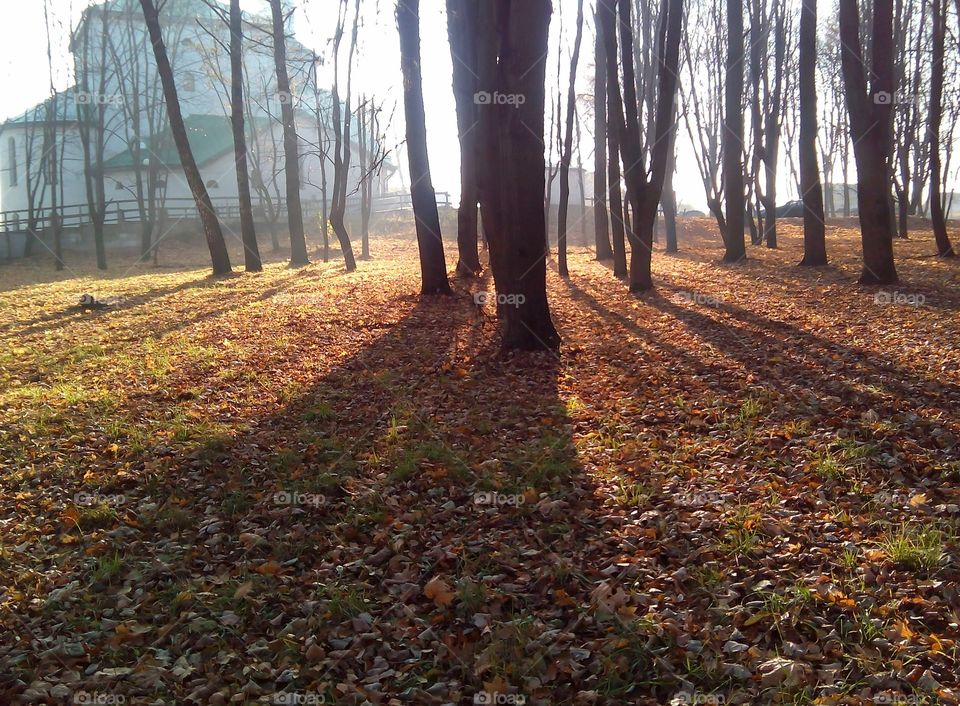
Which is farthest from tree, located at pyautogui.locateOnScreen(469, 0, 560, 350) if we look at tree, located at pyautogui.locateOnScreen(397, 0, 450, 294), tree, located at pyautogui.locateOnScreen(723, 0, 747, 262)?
tree, located at pyautogui.locateOnScreen(723, 0, 747, 262)

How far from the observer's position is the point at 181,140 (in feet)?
62.3

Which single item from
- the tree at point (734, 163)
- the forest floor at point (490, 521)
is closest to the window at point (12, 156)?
the forest floor at point (490, 521)

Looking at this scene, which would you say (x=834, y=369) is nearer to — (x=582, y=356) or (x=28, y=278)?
(x=582, y=356)

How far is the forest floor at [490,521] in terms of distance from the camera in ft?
11.9

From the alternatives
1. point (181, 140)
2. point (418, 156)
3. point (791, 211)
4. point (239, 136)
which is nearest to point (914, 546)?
point (418, 156)

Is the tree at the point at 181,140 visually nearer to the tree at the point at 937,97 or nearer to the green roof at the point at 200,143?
the tree at the point at 937,97

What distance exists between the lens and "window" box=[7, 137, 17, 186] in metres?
45.7

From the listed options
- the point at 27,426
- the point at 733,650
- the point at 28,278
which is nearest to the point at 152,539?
the point at 27,426

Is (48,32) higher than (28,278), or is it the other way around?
(48,32)

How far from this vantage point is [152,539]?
512 cm

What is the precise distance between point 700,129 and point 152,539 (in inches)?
1112

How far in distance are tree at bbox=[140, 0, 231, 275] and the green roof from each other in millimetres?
23358

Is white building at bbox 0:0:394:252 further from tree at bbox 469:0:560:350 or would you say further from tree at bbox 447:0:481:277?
tree at bbox 469:0:560:350

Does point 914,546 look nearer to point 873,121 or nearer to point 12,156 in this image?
point 873,121
